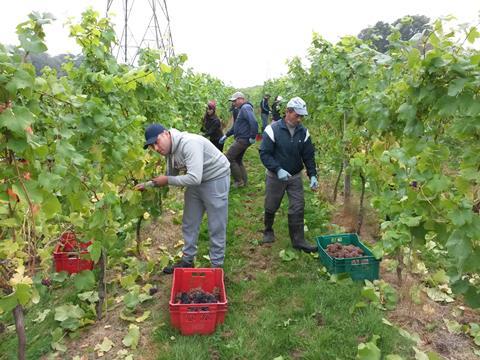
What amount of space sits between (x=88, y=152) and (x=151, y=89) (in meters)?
1.33

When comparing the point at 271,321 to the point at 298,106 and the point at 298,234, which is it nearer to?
the point at 298,234

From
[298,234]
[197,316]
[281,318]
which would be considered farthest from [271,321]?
[298,234]

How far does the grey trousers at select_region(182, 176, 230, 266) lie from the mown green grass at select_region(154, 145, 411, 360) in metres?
0.44

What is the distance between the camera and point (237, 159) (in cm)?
760

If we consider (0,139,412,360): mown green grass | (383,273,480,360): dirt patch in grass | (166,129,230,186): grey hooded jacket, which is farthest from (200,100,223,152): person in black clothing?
(383,273,480,360): dirt patch in grass

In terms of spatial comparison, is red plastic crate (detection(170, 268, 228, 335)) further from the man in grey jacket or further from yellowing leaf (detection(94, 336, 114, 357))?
the man in grey jacket

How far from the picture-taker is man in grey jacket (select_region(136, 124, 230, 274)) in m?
3.63

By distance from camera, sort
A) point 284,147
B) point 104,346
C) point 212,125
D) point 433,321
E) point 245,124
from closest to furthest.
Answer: point 104,346
point 433,321
point 284,147
point 245,124
point 212,125

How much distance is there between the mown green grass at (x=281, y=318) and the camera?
312cm

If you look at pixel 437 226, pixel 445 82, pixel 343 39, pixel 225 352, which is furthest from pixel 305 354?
pixel 343 39

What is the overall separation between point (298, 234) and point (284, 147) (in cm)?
106

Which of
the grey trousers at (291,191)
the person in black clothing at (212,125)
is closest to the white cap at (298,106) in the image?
the grey trousers at (291,191)

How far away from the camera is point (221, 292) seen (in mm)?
3643

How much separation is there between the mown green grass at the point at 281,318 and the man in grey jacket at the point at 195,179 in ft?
1.73
